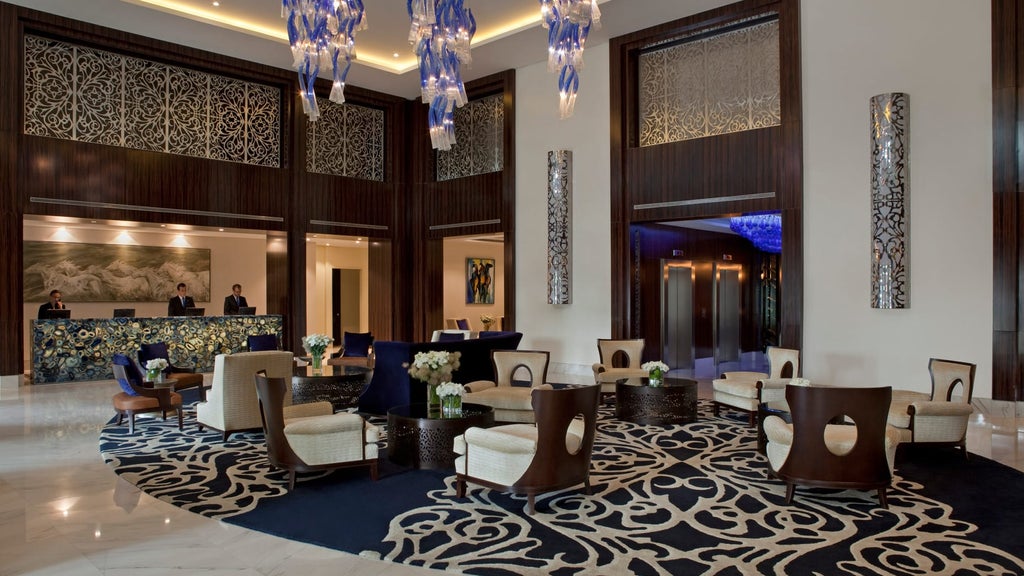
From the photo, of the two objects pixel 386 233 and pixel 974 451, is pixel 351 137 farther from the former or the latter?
pixel 974 451

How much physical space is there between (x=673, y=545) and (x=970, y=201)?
6776 millimetres

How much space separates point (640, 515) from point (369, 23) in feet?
31.2

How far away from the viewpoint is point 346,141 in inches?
546

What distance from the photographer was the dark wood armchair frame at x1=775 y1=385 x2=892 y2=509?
4.57 metres

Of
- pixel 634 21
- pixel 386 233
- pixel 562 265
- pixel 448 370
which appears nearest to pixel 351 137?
pixel 386 233

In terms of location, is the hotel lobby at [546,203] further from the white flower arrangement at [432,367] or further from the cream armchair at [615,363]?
the white flower arrangement at [432,367]

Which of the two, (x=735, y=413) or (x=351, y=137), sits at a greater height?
(x=351, y=137)

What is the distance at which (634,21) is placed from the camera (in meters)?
10.7

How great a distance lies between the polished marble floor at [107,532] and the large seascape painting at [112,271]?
859cm

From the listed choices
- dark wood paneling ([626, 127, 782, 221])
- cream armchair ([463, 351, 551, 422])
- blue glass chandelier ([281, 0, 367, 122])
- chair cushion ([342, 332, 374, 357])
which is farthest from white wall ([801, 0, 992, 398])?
chair cushion ([342, 332, 374, 357])

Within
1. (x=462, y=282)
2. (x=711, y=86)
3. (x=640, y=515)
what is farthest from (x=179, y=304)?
(x=640, y=515)

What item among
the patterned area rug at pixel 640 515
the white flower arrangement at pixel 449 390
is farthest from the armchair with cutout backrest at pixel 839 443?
the white flower arrangement at pixel 449 390

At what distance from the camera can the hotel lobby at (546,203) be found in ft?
20.2

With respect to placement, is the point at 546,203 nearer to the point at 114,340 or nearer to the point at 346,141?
the point at 346,141
